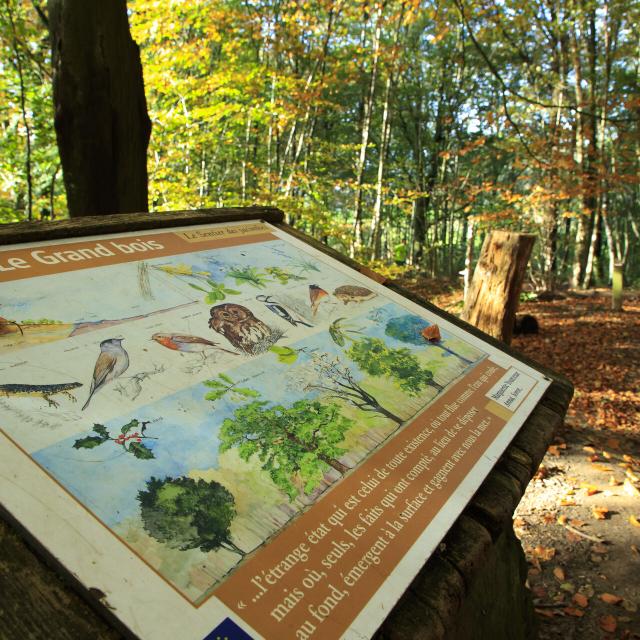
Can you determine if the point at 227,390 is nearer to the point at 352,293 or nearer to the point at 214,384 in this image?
the point at 214,384

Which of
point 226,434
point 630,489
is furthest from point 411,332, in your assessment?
point 630,489

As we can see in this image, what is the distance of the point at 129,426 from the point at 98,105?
2.45 meters

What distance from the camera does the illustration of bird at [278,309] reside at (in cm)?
161

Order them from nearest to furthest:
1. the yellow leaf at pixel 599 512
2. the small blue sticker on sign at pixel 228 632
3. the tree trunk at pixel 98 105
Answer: the small blue sticker on sign at pixel 228 632 → the tree trunk at pixel 98 105 → the yellow leaf at pixel 599 512

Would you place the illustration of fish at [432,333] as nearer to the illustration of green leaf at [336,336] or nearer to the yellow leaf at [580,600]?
the illustration of green leaf at [336,336]

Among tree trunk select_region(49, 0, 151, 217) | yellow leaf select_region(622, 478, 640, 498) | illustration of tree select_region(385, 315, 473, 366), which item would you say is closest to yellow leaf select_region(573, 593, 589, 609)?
yellow leaf select_region(622, 478, 640, 498)

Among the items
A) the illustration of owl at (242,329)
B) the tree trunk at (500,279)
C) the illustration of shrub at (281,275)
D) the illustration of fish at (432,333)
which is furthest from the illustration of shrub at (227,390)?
the tree trunk at (500,279)

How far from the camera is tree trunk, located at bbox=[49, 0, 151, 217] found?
2.71m

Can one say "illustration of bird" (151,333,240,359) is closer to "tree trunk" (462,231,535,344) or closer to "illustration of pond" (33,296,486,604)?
"illustration of pond" (33,296,486,604)

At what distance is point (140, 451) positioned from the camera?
0.96 meters

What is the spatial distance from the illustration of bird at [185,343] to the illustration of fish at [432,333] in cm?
79

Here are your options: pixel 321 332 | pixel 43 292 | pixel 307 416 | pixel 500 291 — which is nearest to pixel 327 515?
pixel 307 416

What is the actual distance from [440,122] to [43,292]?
1698cm

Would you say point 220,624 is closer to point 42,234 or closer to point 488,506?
point 488,506
